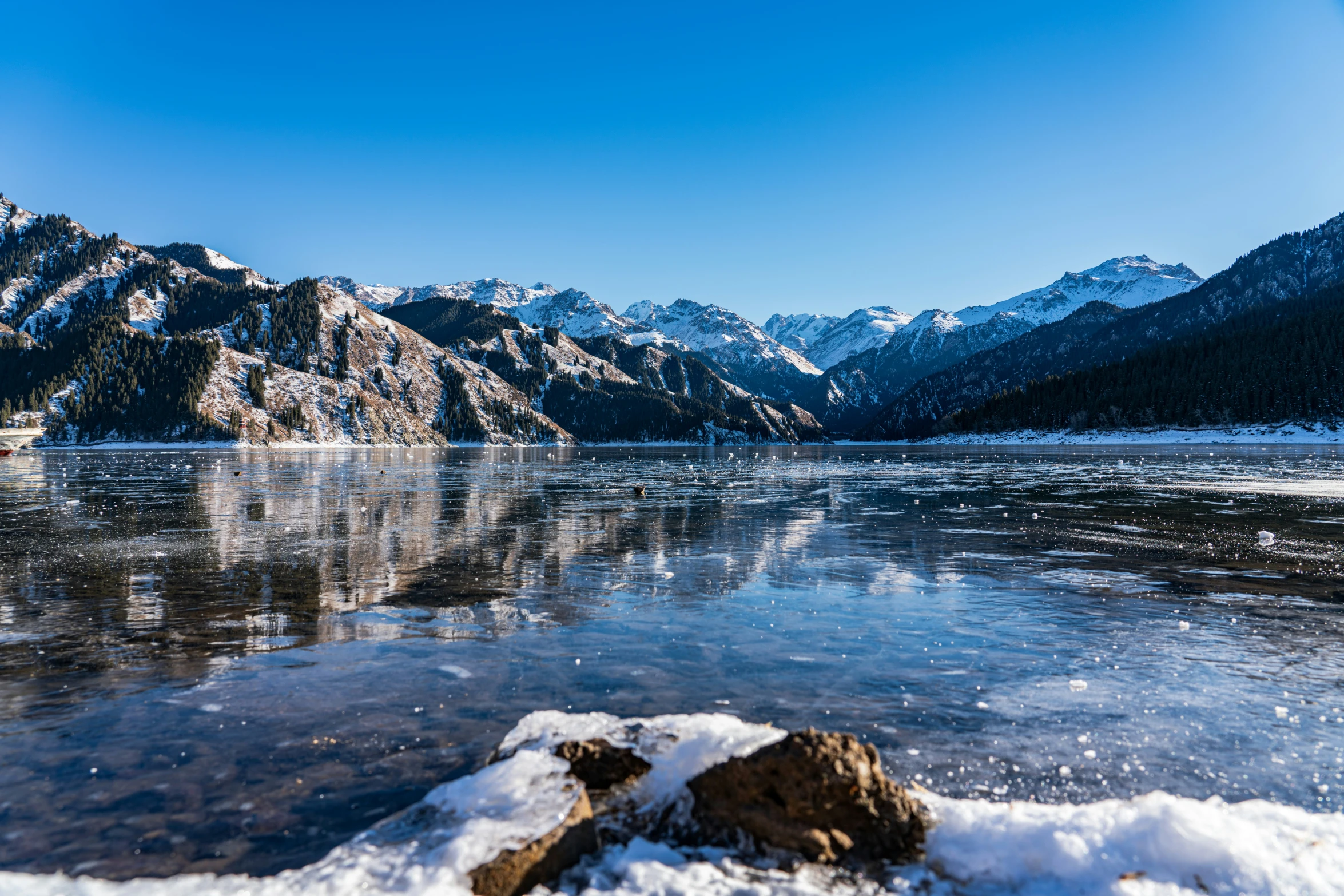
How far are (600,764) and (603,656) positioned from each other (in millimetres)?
4604

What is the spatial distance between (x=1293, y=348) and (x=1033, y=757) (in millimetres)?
247970

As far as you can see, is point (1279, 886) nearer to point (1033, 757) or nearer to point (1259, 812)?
point (1259, 812)

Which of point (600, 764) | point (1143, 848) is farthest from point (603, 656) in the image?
point (1143, 848)

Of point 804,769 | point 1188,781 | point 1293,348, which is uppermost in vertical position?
point 1293,348

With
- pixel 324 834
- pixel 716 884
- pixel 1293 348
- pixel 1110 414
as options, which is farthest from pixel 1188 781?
pixel 1293 348

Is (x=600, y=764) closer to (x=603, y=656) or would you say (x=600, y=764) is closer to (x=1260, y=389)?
(x=603, y=656)

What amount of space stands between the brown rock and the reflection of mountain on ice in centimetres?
40

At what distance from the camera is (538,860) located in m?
5.76

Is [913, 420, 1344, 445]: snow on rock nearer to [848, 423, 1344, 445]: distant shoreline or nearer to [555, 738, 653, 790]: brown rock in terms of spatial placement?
[848, 423, 1344, 445]: distant shoreline

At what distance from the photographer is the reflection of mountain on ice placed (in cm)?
557

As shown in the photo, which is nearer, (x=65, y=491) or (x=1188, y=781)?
(x=1188, y=781)

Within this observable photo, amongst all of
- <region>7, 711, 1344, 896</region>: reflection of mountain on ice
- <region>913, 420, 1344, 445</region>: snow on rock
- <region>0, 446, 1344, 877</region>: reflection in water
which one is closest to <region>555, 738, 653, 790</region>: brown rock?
<region>7, 711, 1344, 896</region>: reflection of mountain on ice

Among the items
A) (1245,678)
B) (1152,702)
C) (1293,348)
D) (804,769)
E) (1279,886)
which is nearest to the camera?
(1279,886)

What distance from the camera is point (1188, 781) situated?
743 centimetres
